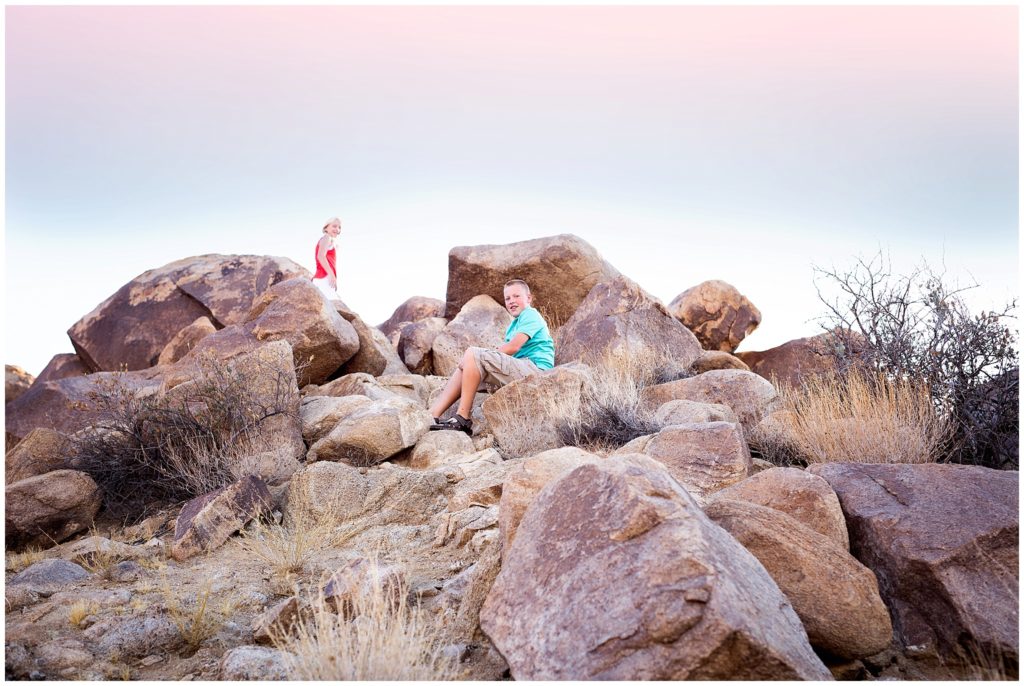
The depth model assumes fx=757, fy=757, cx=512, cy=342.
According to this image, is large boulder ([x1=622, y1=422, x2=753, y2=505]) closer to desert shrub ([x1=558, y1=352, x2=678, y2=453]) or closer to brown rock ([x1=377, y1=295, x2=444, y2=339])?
desert shrub ([x1=558, y1=352, x2=678, y2=453])

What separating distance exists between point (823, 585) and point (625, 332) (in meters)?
7.42

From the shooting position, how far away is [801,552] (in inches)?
127

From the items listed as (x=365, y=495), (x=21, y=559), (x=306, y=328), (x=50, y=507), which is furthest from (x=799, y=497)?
(x=306, y=328)

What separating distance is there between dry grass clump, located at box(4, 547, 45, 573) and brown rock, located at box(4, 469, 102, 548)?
267 millimetres

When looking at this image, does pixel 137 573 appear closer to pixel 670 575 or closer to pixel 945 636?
pixel 670 575

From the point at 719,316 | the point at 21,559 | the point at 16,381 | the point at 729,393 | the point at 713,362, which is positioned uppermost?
the point at 719,316

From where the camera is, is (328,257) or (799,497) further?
(328,257)

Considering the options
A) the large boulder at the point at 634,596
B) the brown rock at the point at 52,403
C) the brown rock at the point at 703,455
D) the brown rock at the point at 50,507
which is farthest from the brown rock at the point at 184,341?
the large boulder at the point at 634,596

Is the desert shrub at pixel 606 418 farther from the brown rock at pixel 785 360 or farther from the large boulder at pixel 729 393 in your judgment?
the brown rock at pixel 785 360

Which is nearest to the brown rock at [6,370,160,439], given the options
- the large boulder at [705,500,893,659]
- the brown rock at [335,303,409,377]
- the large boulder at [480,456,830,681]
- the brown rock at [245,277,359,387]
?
the brown rock at [245,277,359,387]

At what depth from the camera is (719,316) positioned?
13750 mm

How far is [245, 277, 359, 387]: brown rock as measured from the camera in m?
9.99

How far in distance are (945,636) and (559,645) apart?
188 centimetres

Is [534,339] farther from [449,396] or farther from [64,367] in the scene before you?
[64,367]
